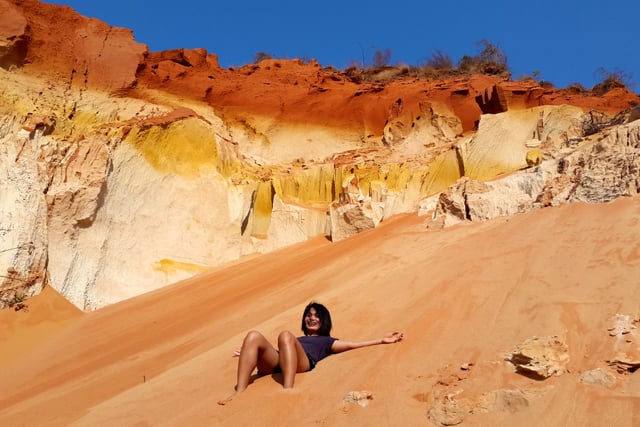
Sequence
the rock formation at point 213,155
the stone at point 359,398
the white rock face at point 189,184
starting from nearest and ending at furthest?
the stone at point 359,398, the white rock face at point 189,184, the rock formation at point 213,155

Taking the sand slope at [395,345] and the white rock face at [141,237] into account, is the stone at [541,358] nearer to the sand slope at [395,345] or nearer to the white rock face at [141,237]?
the sand slope at [395,345]

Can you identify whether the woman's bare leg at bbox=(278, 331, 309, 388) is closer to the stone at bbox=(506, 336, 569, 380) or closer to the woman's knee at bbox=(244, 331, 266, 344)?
the woman's knee at bbox=(244, 331, 266, 344)

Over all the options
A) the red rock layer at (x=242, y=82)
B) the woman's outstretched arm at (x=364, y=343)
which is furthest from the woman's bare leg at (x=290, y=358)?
the red rock layer at (x=242, y=82)

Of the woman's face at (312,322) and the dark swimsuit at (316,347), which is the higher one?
the woman's face at (312,322)

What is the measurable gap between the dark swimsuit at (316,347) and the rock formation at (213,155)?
4.04 metres

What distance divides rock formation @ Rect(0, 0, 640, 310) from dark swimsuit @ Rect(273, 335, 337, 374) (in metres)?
4.04

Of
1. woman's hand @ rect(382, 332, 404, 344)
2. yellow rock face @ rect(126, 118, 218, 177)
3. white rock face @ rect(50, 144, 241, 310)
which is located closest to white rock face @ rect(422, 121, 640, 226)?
woman's hand @ rect(382, 332, 404, 344)

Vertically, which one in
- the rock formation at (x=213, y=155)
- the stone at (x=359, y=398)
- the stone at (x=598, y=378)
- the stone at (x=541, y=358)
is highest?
the rock formation at (x=213, y=155)

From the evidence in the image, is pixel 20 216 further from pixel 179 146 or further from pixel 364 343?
pixel 364 343

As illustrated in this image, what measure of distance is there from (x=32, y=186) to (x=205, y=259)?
12.1ft

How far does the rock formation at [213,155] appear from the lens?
962 cm

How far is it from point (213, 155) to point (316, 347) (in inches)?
390

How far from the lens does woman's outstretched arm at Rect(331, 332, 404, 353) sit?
158 inches

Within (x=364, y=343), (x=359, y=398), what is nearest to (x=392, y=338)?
(x=364, y=343)
